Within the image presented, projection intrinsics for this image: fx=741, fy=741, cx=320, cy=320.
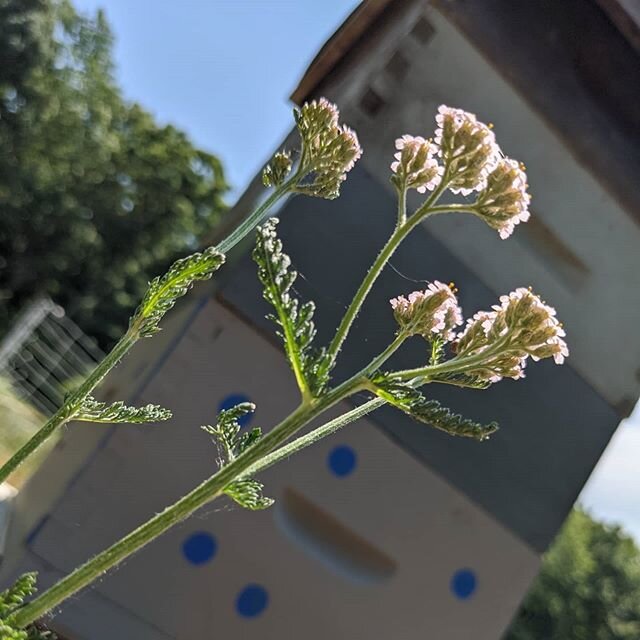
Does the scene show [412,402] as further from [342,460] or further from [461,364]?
[342,460]

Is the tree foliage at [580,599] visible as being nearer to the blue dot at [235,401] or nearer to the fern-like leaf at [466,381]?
the blue dot at [235,401]

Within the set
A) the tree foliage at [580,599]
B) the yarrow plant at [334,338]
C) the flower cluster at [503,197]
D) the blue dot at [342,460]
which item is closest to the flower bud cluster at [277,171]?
→ the yarrow plant at [334,338]

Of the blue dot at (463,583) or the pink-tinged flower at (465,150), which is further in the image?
the blue dot at (463,583)

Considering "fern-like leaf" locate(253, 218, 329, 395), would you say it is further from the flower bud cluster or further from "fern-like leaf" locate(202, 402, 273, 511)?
the flower bud cluster

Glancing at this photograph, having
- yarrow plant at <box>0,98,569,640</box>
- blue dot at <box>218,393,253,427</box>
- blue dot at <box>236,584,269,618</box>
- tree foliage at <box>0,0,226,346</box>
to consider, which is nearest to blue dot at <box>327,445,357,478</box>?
blue dot at <box>218,393,253,427</box>

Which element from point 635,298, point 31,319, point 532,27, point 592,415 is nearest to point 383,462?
point 592,415

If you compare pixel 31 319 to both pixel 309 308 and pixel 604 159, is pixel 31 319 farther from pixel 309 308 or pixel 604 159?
pixel 309 308
